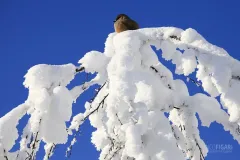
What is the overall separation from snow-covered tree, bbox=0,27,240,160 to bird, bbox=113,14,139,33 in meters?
0.47

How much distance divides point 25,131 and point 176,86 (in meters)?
1.28

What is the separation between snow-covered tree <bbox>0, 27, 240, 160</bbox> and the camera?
75.1 inches

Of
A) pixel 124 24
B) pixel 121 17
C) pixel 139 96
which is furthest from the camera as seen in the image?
pixel 121 17

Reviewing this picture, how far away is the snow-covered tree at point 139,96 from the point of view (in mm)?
1907

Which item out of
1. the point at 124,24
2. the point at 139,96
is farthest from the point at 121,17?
the point at 139,96

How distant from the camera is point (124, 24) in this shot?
9.83 feet

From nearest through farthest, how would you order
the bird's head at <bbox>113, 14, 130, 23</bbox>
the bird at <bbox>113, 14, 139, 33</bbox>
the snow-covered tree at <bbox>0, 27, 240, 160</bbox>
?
the snow-covered tree at <bbox>0, 27, 240, 160</bbox>, the bird at <bbox>113, 14, 139, 33</bbox>, the bird's head at <bbox>113, 14, 130, 23</bbox>

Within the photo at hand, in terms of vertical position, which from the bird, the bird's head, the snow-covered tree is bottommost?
the snow-covered tree

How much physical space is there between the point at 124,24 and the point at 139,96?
0.88 meters

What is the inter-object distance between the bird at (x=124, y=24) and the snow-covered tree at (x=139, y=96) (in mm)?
469

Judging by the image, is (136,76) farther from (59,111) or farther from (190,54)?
(59,111)

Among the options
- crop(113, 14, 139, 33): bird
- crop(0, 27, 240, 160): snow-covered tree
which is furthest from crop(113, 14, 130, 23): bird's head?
crop(0, 27, 240, 160): snow-covered tree

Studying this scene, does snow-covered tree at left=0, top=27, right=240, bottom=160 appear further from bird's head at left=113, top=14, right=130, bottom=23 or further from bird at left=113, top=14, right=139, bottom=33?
bird's head at left=113, top=14, right=130, bottom=23

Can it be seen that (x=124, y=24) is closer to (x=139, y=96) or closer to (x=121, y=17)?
(x=121, y=17)
